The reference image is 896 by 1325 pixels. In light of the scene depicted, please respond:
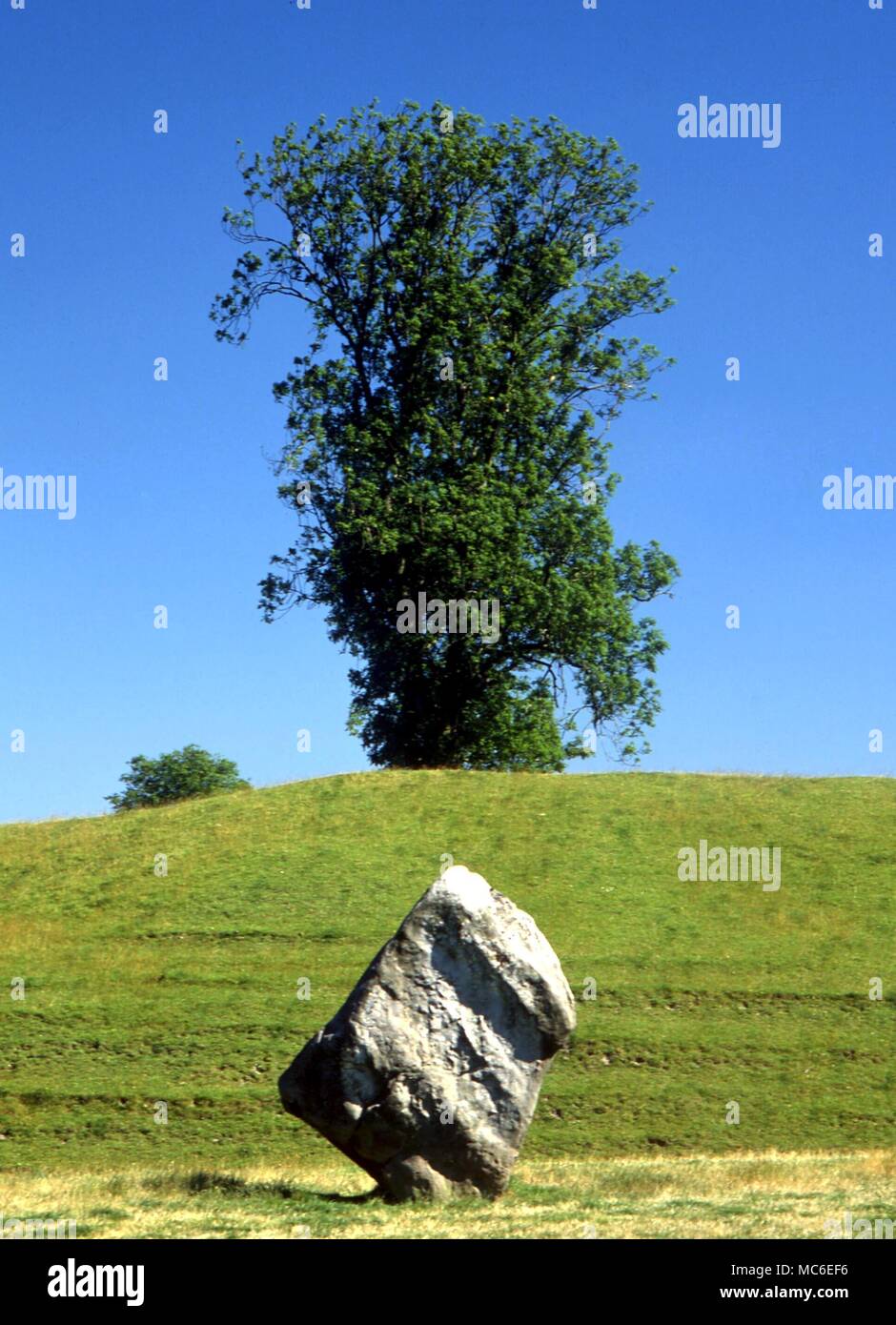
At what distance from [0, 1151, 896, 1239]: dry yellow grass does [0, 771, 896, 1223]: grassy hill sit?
0.86m

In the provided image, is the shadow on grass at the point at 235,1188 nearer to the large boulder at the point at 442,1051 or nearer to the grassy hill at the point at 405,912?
the grassy hill at the point at 405,912

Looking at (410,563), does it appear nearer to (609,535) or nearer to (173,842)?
(609,535)

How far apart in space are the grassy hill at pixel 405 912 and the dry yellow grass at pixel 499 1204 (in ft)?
2.81

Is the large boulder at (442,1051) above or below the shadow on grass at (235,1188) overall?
above

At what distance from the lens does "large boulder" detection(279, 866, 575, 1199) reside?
15.8 metres

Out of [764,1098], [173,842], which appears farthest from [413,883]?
[764,1098]

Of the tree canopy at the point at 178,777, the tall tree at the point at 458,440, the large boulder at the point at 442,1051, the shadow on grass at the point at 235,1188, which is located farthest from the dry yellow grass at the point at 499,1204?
the tree canopy at the point at 178,777

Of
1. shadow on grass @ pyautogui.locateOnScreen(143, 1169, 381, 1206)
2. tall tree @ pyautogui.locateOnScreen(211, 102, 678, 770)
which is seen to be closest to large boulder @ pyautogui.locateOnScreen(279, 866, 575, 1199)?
shadow on grass @ pyautogui.locateOnScreen(143, 1169, 381, 1206)

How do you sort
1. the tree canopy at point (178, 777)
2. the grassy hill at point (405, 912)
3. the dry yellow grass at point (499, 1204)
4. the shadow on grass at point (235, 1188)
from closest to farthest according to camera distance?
the dry yellow grass at point (499, 1204)
the shadow on grass at point (235, 1188)
the grassy hill at point (405, 912)
the tree canopy at point (178, 777)

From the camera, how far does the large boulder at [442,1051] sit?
15836 mm

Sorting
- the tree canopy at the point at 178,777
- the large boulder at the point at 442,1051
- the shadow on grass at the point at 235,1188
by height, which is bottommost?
the shadow on grass at the point at 235,1188

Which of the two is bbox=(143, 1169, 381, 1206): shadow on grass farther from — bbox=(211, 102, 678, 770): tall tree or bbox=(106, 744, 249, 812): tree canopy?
bbox=(106, 744, 249, 812): tree canopy

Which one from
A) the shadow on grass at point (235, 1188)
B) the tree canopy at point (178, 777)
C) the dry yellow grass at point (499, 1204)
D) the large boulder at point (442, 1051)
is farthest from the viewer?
the tree canopy at point (178, 777)

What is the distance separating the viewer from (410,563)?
44.6m
